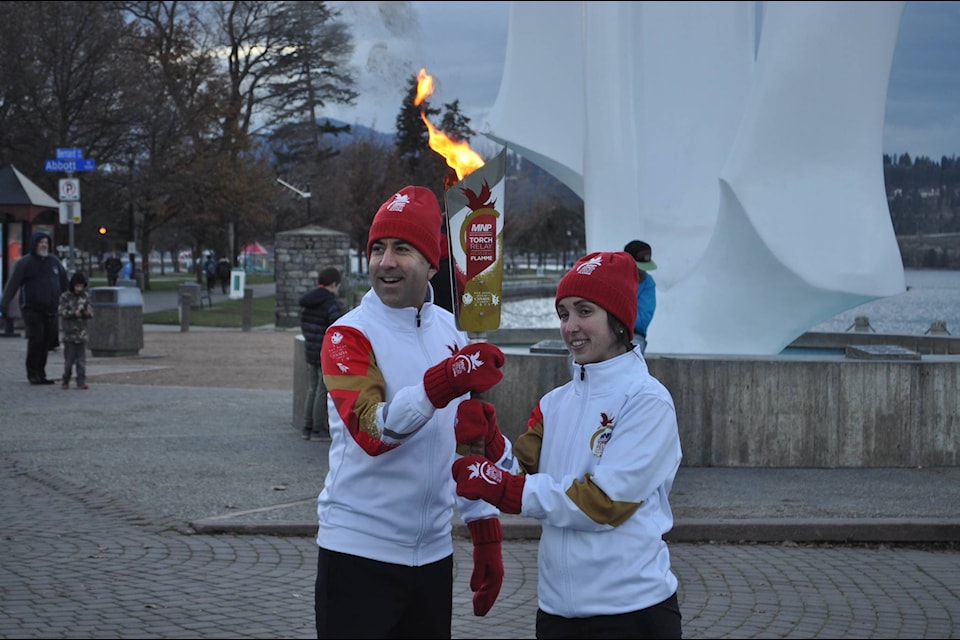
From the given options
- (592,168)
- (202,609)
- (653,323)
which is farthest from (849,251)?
(202,609)

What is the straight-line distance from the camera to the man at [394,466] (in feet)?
11.0

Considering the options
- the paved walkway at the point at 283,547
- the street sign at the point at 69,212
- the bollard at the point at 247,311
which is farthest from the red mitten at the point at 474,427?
the bollard at the point at 247,311

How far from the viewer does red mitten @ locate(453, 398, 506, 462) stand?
329cm

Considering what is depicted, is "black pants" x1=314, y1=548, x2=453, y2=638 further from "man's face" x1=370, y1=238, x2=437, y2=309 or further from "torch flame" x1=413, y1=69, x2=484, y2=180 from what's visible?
"torch flame" x1=413, y1=69, x2=484, y2=180

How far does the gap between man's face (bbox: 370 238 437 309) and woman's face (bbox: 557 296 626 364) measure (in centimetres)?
45

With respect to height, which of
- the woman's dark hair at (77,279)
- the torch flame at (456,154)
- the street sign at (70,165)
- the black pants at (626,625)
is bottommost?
the black pants at (626,625)

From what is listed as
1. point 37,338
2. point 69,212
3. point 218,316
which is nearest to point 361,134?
point 218,316

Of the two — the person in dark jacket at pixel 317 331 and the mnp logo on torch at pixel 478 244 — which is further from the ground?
the mnp logo on torch at pixel 478 244

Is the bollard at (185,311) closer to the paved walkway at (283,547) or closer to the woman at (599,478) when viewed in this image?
the paved walkway at (283,547)

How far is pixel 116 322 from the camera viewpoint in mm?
20453

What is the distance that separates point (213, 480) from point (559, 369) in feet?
9.92

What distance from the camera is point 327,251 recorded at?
33594mm

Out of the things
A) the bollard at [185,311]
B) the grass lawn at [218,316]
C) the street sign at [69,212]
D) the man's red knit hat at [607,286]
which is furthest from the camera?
the grass lawn at [218,316]

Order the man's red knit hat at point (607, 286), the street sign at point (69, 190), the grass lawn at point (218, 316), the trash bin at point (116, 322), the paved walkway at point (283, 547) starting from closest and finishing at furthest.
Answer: the man's red knit hat at point (607, 286), the paved walkway at point (283, 547), the trash bin at point (116, 322), the street sign at point (69, 190), the grass lawn at point (218, 316)
